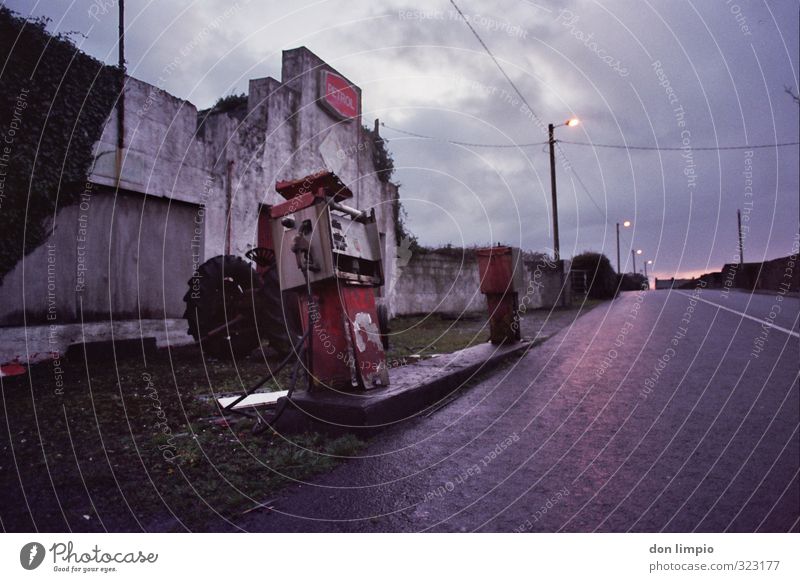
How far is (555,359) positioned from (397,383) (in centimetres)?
286

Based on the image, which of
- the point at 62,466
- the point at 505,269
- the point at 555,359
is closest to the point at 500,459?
the point at 62,466

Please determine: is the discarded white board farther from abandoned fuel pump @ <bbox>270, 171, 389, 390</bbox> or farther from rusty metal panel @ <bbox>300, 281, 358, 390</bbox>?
abandoned fuel pump @ <bbox>270, 171, 389, 390</bbox>

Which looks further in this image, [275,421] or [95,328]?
[95,328]

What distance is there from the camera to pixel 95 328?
19.7 feet

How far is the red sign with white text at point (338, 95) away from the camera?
10.4 meters

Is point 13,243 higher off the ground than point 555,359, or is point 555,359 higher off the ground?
point 13,243

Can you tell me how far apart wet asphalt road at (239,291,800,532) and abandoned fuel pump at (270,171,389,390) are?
1.90 feet

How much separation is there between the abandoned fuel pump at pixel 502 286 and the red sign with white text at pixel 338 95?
19.1 ft

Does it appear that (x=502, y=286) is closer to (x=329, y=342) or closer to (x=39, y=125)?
(x=329, y=342)

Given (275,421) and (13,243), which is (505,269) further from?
(13,243)

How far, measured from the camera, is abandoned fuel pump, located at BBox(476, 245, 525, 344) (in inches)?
253

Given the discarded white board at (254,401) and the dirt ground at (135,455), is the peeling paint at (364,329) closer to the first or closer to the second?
the dirt ground at (135,455)

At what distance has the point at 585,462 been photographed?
2426 mm

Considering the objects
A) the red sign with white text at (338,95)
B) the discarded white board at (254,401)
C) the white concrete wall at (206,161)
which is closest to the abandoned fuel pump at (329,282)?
the discarded white board at (254,401)
